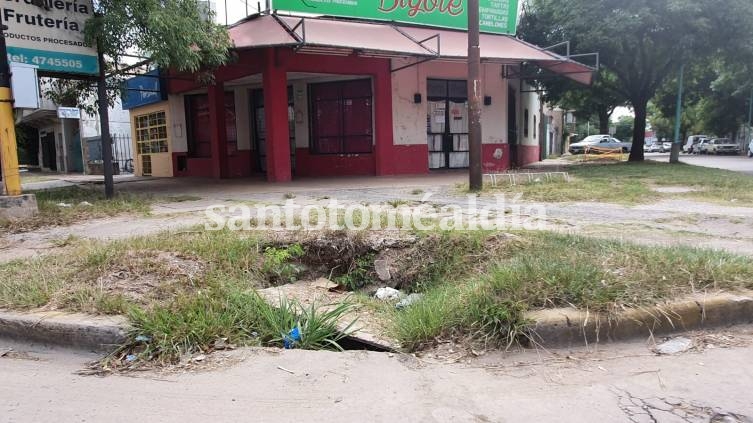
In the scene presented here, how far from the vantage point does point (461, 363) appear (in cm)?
321

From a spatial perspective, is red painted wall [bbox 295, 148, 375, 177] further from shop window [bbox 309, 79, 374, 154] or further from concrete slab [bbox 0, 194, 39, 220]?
concrete slab [bbox 0, 194, 39, 220]

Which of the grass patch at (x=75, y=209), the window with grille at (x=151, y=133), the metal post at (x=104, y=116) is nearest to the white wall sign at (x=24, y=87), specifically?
the grass patch at (x=75, y=209)

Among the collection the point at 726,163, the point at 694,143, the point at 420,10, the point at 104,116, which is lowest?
the point at 726,163

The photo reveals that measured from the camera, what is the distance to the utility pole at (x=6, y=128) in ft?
23.8

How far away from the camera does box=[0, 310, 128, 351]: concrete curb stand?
135 inches

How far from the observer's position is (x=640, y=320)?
A: 3404mm

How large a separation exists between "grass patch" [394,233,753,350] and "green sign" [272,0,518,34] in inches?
434

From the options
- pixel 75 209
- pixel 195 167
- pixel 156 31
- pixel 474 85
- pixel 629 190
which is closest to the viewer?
pixel 75 209

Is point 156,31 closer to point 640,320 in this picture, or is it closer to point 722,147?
point 640,320

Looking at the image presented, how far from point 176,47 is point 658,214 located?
8.12m

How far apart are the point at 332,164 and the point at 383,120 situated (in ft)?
6.84

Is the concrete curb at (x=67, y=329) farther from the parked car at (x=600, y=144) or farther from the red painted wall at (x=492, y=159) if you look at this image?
the parked car at (x=600, y=144)

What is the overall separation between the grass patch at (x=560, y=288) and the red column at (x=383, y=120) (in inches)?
428

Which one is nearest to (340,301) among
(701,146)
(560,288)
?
(560,288)
